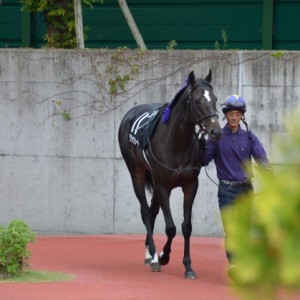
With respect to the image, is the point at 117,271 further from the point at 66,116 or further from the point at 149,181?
the point at 66,116

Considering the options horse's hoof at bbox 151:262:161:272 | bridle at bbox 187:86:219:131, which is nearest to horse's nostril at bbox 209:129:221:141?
bridle at bbox 187:86:219:131

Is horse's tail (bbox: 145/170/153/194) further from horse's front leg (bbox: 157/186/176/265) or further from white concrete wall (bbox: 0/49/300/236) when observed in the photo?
white concrete wall (bbox: 0/49/300/236)

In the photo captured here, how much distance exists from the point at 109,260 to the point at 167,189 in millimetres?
1464

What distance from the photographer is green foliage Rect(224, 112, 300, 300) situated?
4.66 feet

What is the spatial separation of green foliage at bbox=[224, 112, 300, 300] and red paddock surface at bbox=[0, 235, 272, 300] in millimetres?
5419

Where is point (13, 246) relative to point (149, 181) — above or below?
below

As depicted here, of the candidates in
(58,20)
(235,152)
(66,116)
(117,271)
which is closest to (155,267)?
(117,271)

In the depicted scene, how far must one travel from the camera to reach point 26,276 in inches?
347

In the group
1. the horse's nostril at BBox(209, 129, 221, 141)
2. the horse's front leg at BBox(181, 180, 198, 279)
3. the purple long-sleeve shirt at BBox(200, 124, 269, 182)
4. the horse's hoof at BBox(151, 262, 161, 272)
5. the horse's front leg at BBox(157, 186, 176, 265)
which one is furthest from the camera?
the horse's hoof at BBox(151, 262, 161, 272)

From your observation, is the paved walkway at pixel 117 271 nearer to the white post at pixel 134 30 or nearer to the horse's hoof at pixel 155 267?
the horse's hoof at pixel 155 267

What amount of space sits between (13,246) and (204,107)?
215cm

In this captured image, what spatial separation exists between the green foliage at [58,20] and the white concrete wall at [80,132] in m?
1.19

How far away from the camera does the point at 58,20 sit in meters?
14.2

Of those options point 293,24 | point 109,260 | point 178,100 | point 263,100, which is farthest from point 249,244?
point 293,24
